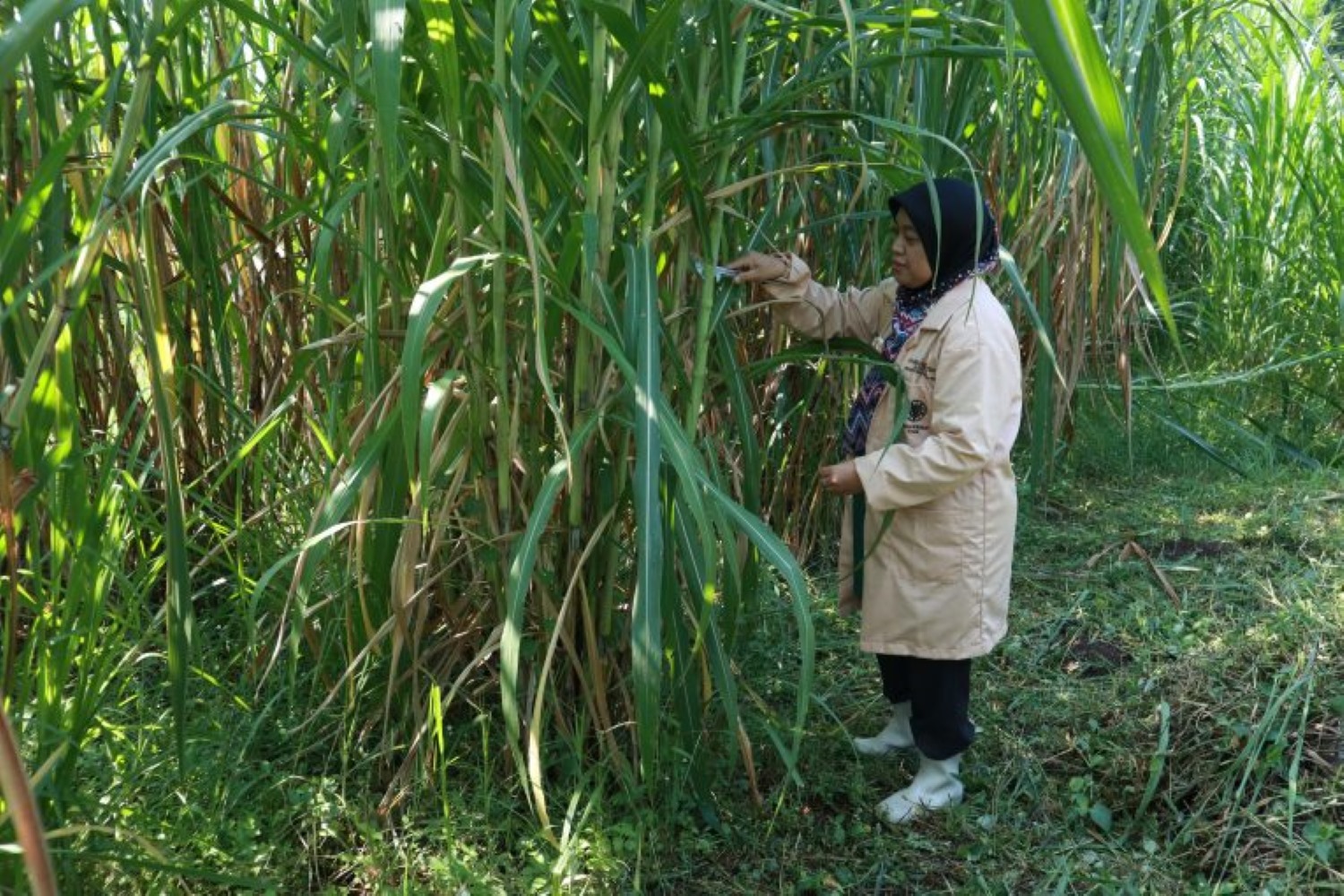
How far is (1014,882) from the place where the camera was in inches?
77.1

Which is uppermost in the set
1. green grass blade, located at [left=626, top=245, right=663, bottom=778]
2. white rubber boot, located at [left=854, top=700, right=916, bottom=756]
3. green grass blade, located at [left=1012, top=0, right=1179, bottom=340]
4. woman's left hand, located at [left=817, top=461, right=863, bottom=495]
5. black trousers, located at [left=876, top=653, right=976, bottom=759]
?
green grass blade, located at [left=1012, top=0, right=1179, bottom=340]

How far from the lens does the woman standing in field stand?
2010 mm

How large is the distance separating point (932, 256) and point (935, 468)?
329mm

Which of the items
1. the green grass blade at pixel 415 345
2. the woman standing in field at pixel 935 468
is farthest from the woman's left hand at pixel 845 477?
the green grass blade at pixel 415 345

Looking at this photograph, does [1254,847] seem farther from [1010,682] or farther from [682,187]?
[682,187]

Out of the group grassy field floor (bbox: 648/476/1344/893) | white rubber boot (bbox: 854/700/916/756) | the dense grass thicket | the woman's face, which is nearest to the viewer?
the dense grass thicket

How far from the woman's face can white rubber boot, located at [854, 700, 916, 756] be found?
0.73m

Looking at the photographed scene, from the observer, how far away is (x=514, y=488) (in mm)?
1840

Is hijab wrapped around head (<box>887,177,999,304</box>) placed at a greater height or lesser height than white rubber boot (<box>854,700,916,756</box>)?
greater

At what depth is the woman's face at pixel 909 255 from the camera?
6.79ft

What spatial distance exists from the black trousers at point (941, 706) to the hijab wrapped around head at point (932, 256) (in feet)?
1.21

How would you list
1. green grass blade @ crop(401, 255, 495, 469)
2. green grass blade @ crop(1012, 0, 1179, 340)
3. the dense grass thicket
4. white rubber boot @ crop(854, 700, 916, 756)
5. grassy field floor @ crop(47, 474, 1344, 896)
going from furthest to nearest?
white rubber boot @ crop(854, 700, 916, 756) → grassy field floor @ crop(47, 474, 1344, 896) → the dense grass thicket → green grass blade @ crop(401, 255, 495, 469) → green grass blade @ crop(1012, 0, 1179, 340)

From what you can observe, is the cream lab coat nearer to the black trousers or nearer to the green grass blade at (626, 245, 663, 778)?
the black trousers

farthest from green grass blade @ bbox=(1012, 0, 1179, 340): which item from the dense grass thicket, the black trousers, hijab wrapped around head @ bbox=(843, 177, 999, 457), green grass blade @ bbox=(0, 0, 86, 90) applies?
the black trousers
